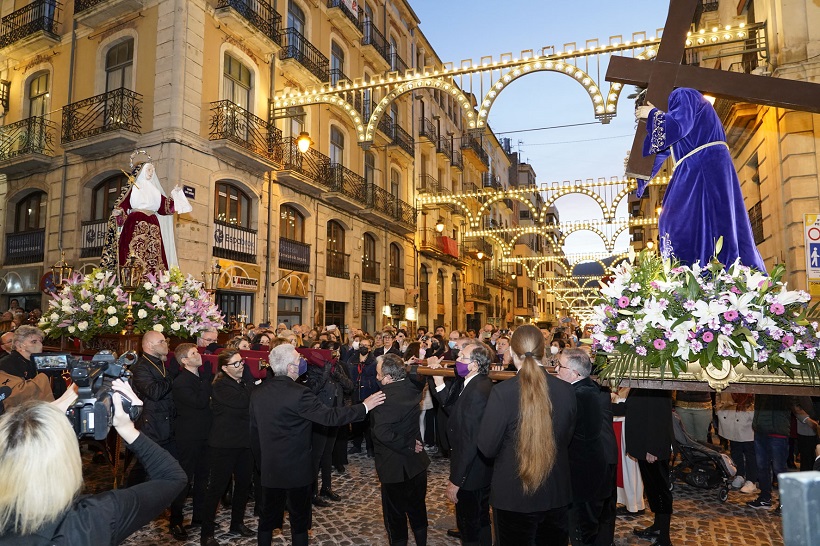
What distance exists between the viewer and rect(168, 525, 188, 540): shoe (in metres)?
5.36

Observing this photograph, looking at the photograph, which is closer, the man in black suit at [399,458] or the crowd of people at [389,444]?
the crowd of people at [389,444]

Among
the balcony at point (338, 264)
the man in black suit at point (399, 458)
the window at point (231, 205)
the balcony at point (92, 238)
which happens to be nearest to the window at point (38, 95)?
the balcony at point (92, 238)

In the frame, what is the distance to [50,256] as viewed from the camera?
15.7 metres

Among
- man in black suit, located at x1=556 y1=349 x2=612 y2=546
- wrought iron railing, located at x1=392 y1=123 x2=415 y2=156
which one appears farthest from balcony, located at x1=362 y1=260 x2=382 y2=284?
man in black suit, located at x1=556 y1=349 x2=612 y2=546

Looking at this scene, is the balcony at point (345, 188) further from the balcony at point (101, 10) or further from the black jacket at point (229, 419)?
the black jacket at point (229, 419)

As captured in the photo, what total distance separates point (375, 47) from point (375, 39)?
1455 millimetres

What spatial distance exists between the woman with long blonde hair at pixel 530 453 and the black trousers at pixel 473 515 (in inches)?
33.3

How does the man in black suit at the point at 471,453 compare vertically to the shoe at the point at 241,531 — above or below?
above

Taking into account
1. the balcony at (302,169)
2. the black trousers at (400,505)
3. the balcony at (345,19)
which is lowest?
the black trousers at (400,505)

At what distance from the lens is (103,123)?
14758 millimetres

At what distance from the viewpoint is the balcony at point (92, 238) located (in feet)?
48.6

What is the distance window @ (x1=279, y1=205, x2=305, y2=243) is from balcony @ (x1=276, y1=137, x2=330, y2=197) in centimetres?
76

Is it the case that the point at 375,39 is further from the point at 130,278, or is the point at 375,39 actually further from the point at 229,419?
the point at 229,419

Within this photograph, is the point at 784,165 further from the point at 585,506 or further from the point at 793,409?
the point at 585,506
